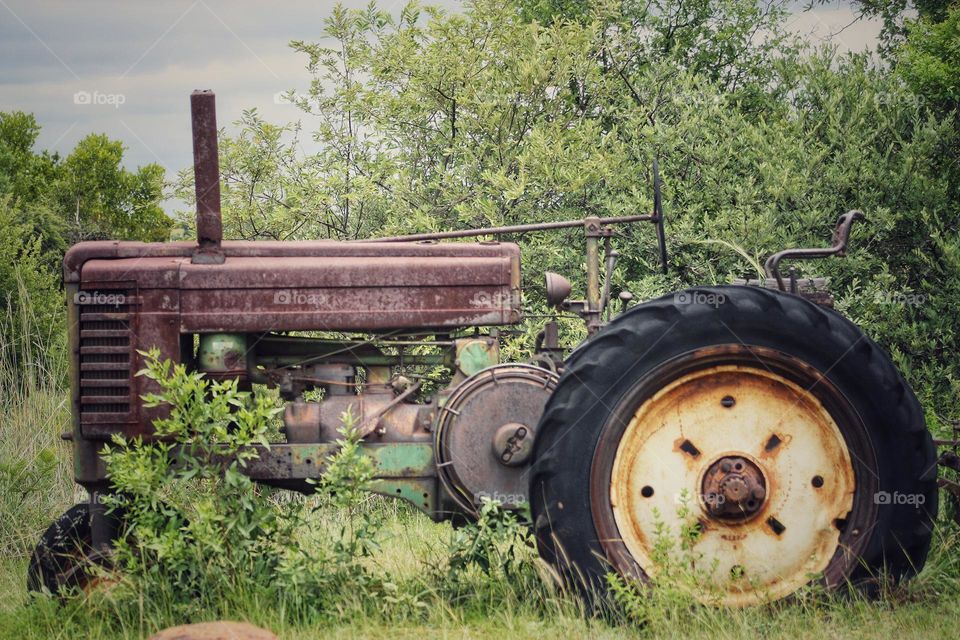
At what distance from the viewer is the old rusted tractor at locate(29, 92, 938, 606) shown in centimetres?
412

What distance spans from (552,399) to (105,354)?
6.80 ft

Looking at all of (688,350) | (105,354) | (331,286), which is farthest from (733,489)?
(105,354)

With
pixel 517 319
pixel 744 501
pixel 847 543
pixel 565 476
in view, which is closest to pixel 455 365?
pixel 517 319

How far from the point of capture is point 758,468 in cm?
422

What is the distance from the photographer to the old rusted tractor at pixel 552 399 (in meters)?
4.12

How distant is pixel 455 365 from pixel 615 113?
6.16 metres

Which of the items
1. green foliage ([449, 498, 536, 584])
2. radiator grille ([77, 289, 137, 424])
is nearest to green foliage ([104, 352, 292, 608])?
radiator grille ([77, 289, 137, 424])

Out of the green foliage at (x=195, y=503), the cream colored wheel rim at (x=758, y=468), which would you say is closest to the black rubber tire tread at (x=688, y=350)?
the cream colored wheel rim at (x=758, y=468)

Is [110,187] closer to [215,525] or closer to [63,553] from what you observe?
[63,553]

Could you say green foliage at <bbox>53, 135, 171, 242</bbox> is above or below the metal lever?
above

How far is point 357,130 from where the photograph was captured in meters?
9.66

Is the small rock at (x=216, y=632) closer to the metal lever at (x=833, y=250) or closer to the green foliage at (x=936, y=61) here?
the metal lever at (x=833, y=250)

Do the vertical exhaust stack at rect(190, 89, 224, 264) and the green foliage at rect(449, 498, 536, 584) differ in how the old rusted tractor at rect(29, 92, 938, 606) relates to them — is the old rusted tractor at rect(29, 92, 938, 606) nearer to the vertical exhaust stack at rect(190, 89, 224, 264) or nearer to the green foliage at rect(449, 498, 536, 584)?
the vertical exhaust stack at rect(190, 89, 224, 264)

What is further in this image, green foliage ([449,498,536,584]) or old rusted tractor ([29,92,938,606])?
green foliage ([449,498,536,584])
